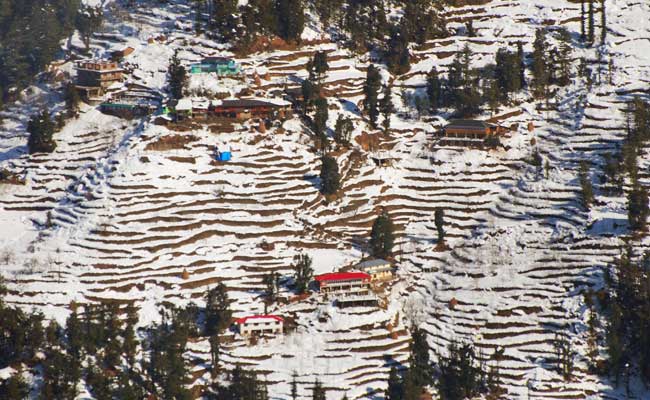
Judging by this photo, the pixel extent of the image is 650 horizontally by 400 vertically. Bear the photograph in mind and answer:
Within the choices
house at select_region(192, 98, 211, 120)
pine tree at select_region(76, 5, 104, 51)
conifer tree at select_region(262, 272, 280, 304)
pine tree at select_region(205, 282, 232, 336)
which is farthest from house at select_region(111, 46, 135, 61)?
pine tree at select_region(205, 282, 232, 336)

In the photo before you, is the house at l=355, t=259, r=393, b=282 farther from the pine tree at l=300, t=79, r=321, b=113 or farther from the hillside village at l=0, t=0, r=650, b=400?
the pine tree at l=300, t=79, r=321, b=113

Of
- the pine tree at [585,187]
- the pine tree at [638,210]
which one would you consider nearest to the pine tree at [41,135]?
the pine tree at [585,187]

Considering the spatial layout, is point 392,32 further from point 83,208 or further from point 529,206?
point 83,208

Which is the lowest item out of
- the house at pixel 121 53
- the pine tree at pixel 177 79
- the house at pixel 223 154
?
the house at pixel 223 154

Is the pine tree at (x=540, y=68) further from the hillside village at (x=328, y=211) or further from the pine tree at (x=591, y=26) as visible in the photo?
the pine tree at (x=591, y=26)

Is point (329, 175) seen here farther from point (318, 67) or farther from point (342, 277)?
point (318, 67)

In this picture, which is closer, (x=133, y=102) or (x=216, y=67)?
(x=133, y=102)

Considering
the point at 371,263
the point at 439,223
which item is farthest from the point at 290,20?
the point at 371,263
